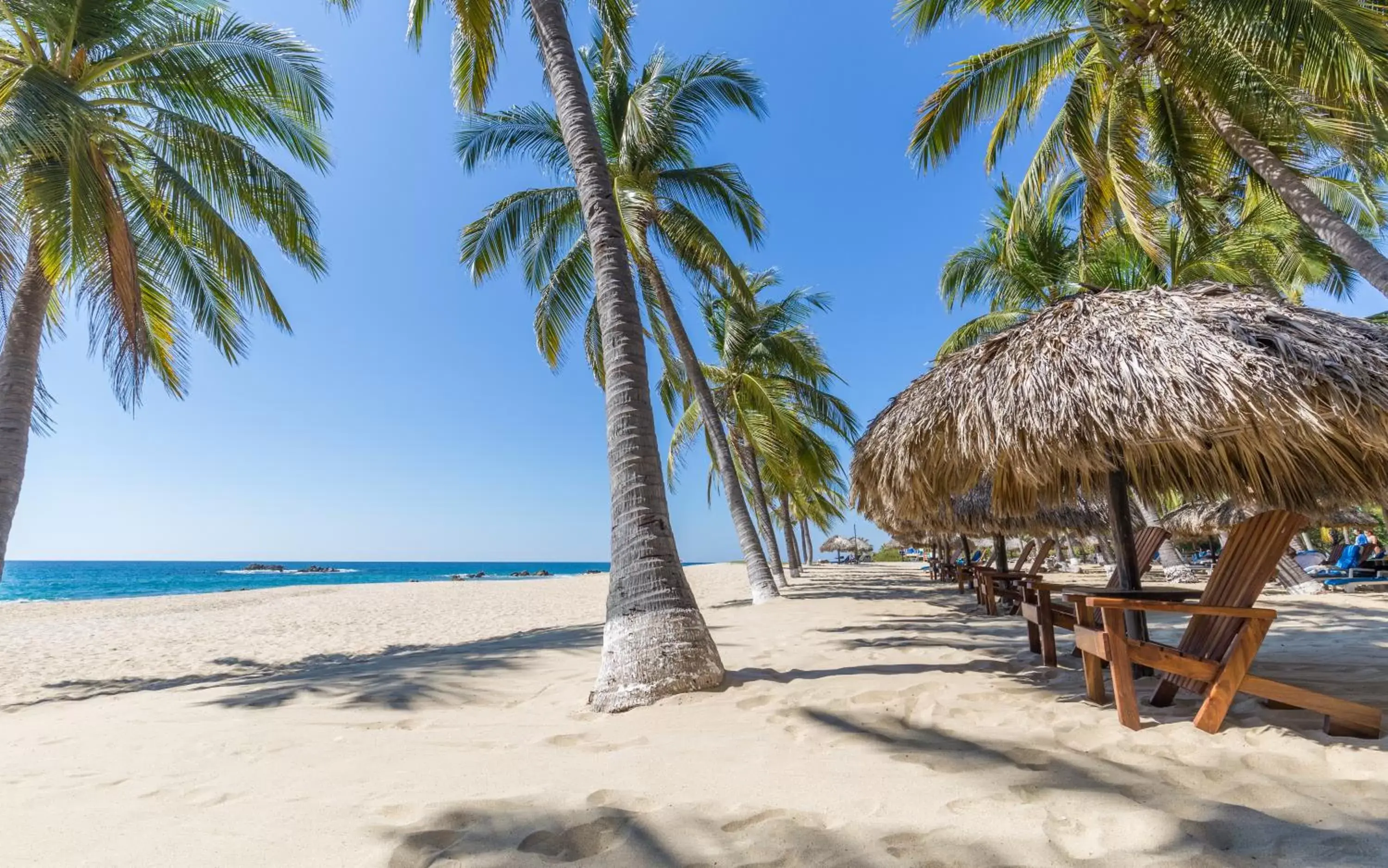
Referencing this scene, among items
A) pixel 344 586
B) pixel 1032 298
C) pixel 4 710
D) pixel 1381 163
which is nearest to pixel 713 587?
pixel 1032 298

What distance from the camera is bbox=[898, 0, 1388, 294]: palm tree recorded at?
18.6 ft

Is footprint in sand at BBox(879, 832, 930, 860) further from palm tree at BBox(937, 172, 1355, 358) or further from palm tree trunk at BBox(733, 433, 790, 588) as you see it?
palm tree trunk at BBox(733, 433, 790, 588)

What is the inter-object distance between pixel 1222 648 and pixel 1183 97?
313 inches

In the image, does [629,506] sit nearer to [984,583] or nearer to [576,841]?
[576,841]

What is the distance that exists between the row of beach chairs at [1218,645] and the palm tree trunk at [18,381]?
832cm

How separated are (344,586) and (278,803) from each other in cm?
3024

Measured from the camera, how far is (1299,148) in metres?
7.32

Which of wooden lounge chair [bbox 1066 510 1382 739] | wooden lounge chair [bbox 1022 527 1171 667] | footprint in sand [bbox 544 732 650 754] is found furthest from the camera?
wooden lounge chair [bbox 1022 527 1171 667]

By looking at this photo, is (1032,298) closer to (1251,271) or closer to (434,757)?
(1251,271)

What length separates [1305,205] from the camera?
5949 mm

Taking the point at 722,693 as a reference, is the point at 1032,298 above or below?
above

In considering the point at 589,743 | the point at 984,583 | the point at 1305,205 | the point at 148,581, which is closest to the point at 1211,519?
the point at 984,583

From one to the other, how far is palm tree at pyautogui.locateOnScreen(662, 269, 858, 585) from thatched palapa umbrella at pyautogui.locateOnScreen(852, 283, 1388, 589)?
8.89 meters

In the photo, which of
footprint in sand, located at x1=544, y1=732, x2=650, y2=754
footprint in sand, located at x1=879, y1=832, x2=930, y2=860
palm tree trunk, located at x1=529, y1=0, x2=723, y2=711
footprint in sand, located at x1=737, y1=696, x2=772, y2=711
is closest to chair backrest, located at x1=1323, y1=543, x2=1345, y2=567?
footprint in sand, located at x1=737, y1=696, x2=772, y2=711
